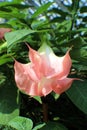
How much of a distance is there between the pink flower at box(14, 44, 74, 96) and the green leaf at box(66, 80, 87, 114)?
0.07m

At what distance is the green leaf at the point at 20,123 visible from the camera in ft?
2.23

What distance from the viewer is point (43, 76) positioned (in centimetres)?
59

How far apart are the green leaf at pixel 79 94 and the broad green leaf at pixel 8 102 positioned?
0.10 meters

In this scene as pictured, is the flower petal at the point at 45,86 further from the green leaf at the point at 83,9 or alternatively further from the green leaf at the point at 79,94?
the green leaf at the point at 83,9

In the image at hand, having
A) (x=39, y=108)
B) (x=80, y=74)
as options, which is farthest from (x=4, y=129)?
(x=80, y=74)

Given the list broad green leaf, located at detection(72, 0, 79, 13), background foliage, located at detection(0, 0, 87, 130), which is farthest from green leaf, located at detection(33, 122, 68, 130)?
broad green leaf, located at detection(72, 0, 79, 13)

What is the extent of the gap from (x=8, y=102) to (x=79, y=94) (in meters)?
0.13

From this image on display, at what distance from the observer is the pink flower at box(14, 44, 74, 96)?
59cm

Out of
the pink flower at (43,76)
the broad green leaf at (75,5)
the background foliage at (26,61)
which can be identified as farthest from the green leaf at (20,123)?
the broad green leaf at (75,5)

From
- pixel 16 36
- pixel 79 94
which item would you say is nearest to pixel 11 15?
pixel 16 36

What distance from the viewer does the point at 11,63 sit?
2.47 ft

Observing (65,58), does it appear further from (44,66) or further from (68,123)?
(68,123)

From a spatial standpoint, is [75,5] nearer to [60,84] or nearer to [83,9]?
[83,9]

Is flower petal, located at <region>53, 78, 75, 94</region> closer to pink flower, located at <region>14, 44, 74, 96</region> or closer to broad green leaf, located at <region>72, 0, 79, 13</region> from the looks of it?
pink flower, located at <region>14, 44, 74, 96</region>
